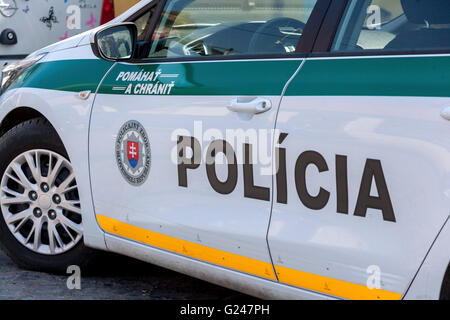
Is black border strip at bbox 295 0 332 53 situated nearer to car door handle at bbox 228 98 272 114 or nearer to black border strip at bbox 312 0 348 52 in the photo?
black border strip at bbox 312 0 348 52

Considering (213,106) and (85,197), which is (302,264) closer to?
(213,106)

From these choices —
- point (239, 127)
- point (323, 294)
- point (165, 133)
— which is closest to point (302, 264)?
point (323, 294)

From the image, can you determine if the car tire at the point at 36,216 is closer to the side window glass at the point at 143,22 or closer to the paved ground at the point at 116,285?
the paved ground at the point at 116,285

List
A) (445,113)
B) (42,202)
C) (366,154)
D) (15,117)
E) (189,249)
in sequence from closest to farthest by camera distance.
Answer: (445,113) < (366,154) < (189,249) < (42,202) < (15,117)

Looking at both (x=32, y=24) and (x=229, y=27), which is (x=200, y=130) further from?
(x=32, y=24)

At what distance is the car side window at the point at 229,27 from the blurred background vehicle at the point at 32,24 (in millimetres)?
3559

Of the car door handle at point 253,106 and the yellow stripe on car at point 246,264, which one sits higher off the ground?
the car door handle at point 253,106

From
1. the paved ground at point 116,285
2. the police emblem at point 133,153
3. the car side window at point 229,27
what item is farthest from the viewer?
the paved ground at point 116,285

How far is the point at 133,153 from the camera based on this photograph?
3.41m

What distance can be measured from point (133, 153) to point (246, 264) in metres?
0.75

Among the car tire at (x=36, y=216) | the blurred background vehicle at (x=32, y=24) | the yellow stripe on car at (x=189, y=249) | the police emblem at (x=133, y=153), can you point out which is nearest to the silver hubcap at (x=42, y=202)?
the car tire at (x=36, y=216)

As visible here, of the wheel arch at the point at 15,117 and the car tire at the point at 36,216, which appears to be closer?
the car tire at the point at 36,216

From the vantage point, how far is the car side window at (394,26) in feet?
8.45

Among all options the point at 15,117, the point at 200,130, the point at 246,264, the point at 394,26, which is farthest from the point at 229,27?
the point at 15,117
